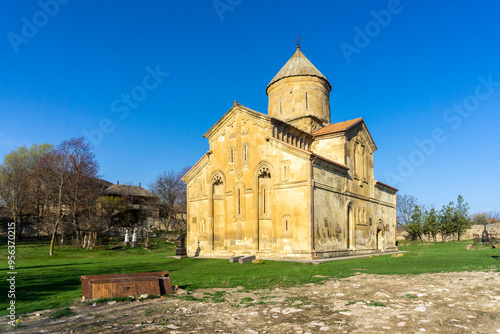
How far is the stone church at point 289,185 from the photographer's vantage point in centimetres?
2102

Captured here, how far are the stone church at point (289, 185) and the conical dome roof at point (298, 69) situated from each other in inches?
4.2

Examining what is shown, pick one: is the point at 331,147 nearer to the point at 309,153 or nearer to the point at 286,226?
the point at 309,153

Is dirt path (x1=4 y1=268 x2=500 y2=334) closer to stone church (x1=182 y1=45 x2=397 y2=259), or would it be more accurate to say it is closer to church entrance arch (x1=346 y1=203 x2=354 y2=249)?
stone church (x1=182 y1=45 x2=397 y2=259)

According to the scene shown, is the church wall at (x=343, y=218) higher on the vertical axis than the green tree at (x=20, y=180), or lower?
lower

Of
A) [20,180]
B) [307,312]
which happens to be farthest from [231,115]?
[20,180]

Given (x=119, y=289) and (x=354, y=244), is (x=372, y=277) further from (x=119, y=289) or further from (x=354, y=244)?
(x=354, y=244)

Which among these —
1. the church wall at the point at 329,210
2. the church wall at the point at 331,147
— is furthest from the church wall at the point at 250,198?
the church wall at the point at 331,147

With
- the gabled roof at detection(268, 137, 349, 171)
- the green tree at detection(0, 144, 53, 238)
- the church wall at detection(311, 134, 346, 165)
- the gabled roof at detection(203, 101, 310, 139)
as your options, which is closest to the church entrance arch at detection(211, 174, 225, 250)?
the gabled roof at detection(203, 101, 310, 139)

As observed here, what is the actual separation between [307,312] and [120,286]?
14.8 feet

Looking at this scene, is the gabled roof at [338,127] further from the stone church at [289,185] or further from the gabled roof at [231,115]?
the gabled roof at [231,115]

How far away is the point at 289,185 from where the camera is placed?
21.3 meters

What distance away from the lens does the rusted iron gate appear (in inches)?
322

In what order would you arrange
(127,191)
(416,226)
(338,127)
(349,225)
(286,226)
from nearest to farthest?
(286,226), (349,225), (338,127), (416,226), (127,191)

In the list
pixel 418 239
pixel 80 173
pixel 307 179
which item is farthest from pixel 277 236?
pixel 418 239
